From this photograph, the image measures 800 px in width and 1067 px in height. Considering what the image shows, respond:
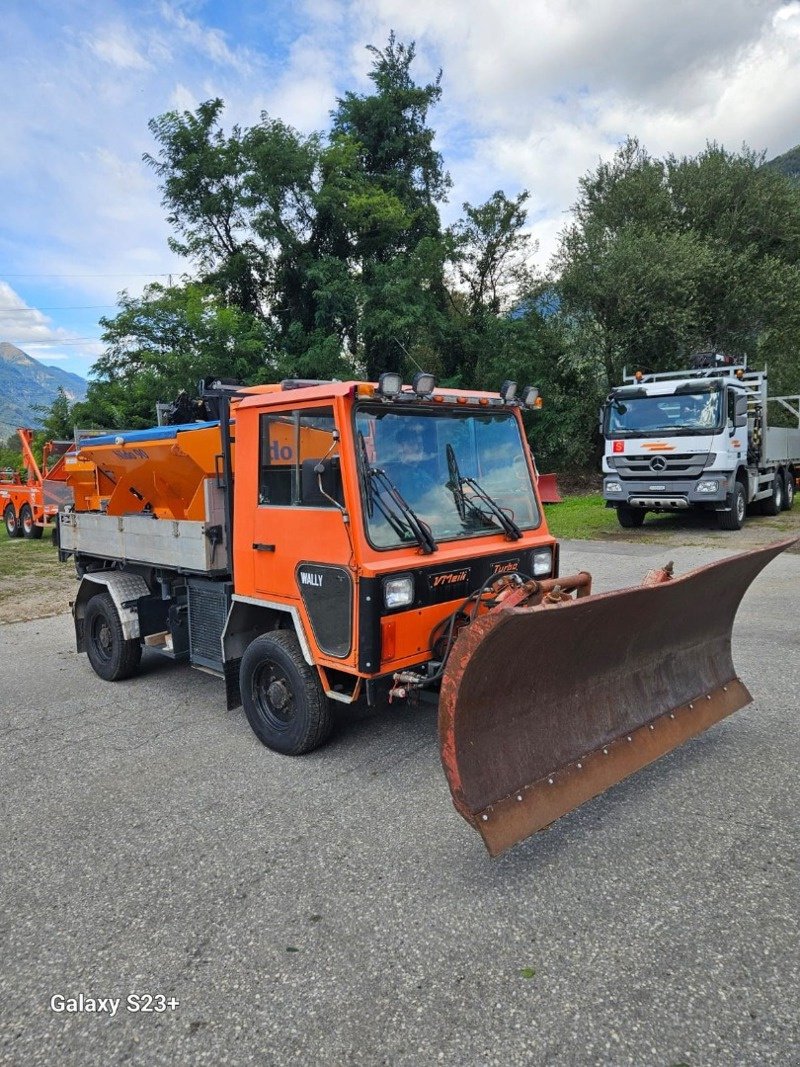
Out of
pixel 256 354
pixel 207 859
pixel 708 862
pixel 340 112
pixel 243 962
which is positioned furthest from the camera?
pixel 340 112

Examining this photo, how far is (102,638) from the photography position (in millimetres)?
6262

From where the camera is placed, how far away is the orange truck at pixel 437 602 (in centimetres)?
323

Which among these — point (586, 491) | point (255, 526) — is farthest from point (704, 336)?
point (255, 526)

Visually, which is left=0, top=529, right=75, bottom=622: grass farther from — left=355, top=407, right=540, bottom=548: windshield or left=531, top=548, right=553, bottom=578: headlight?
left=531, top=548, right=553, bottom=578: headlight

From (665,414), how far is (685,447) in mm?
748

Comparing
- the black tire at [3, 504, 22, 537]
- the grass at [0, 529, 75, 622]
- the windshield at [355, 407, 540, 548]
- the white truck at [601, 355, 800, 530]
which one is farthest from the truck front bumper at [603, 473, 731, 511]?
the black tire at [3, 504, 22, 537]

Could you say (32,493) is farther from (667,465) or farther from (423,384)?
(423,384)

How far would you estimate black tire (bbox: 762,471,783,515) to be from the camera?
619 inches

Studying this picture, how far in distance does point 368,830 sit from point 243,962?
95cm

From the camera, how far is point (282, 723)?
441cm

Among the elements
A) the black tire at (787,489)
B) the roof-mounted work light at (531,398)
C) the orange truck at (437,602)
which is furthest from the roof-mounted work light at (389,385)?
the black tire at (787,489)

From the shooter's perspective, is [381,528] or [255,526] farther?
[255,526]

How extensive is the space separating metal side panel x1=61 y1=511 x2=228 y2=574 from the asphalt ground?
1241 millimetres

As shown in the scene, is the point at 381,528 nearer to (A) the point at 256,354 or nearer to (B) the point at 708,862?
(B) the point at 708,862
